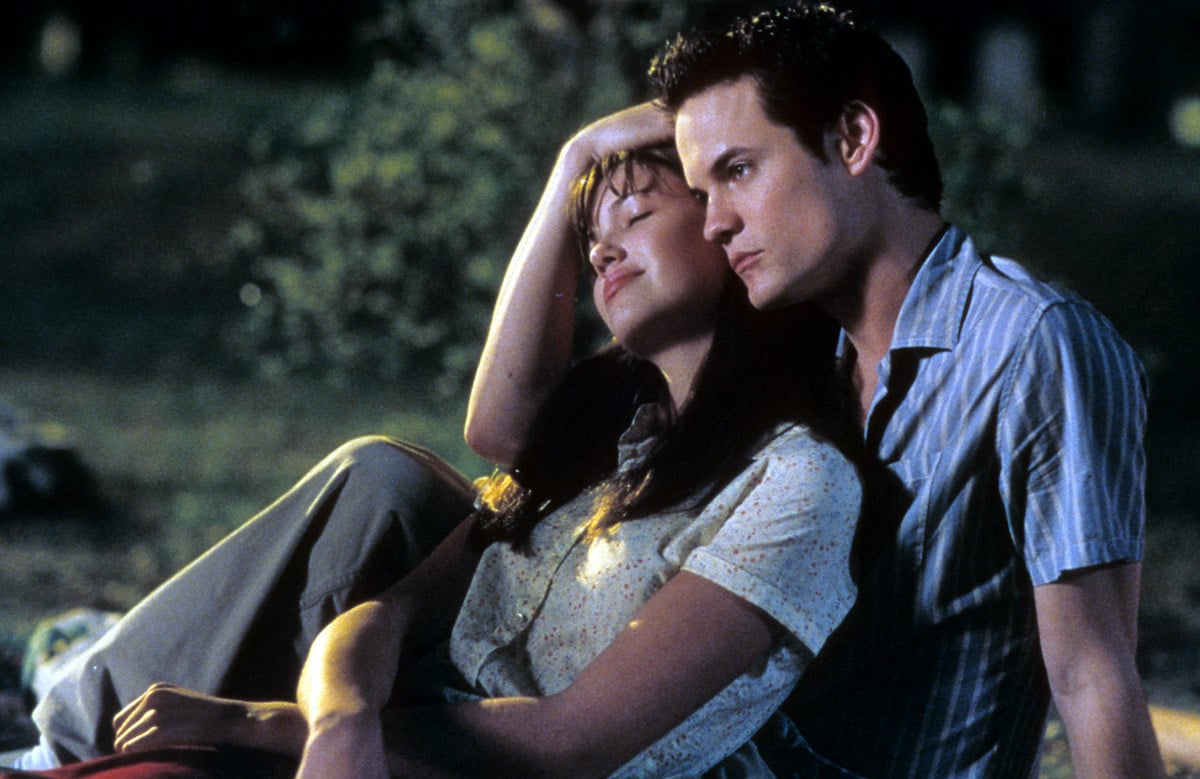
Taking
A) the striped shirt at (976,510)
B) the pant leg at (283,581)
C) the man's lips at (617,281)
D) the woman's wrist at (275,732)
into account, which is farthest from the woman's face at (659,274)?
the woman's wrist at (275,732)

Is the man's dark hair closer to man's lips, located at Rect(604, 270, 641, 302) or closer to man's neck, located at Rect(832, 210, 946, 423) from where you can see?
man's neck, located at Rect(832, 210, 946, 423)

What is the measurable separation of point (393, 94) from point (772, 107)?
15.0 ft

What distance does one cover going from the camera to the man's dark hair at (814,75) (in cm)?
277

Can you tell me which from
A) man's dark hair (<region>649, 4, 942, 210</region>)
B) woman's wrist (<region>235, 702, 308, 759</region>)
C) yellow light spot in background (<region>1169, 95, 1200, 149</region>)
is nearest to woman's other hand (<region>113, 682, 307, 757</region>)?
woman's wrist (<region>235, 702, 308, 759</region>)

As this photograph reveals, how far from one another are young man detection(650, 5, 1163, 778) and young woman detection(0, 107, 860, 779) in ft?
0.45

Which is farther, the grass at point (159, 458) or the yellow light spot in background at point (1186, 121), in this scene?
the yellow light spot in background at point (1186, 121)

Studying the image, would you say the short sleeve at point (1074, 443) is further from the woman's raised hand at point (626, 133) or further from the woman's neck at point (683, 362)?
the woman's raised hand at point (626, 133)

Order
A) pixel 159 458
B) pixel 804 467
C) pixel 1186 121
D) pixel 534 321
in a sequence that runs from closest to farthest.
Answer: pixel 804 467, pixel 534 321, pixel 159 458, pixel 1186 121

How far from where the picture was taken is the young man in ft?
8.32

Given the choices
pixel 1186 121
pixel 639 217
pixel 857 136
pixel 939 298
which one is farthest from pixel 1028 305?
pixel 1186 121

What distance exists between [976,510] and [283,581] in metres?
1.42

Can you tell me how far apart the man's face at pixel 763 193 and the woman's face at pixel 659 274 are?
5cm

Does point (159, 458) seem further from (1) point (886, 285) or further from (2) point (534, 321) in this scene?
(1) point (886, 285)

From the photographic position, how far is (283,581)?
10.5 ft
